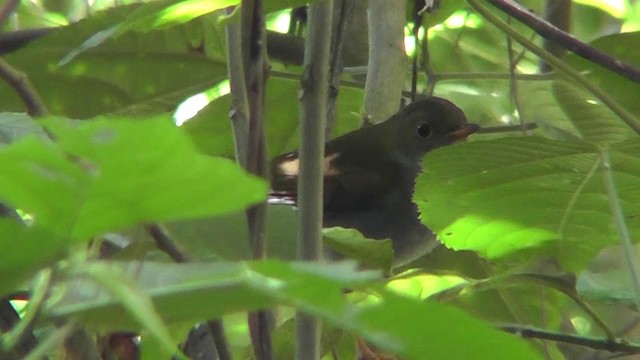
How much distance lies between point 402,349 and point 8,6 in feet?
2.37

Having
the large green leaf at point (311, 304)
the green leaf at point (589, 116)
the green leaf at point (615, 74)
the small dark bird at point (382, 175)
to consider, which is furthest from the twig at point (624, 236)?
the small dark bird at point (382, 175)

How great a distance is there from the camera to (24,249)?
44cm

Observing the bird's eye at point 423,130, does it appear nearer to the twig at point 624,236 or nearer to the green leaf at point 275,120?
the green leaf at point 275,120

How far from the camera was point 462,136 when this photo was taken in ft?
9.11

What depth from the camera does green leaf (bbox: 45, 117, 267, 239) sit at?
17.3 inches

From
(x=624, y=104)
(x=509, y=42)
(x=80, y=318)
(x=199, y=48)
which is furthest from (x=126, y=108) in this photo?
(x=80, y=318)

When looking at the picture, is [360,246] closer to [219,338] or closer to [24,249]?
[219,338]

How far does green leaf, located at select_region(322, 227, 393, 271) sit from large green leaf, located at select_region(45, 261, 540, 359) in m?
0.74

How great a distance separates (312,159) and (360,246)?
277mm

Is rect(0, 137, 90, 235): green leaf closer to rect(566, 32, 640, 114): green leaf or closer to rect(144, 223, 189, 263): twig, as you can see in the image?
rect(144, 223, 189, 263): twig

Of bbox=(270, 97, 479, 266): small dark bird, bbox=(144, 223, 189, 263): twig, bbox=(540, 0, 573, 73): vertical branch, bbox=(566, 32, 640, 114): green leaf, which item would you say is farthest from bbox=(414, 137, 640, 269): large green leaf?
bbox=(270, 97, 479, 266): small dark bird

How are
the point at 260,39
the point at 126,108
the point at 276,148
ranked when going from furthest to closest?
the point at 276,148, the point at 126,108, the point at 260,39

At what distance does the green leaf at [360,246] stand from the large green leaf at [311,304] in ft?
2.42

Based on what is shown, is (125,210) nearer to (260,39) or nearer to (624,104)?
(260,39)
